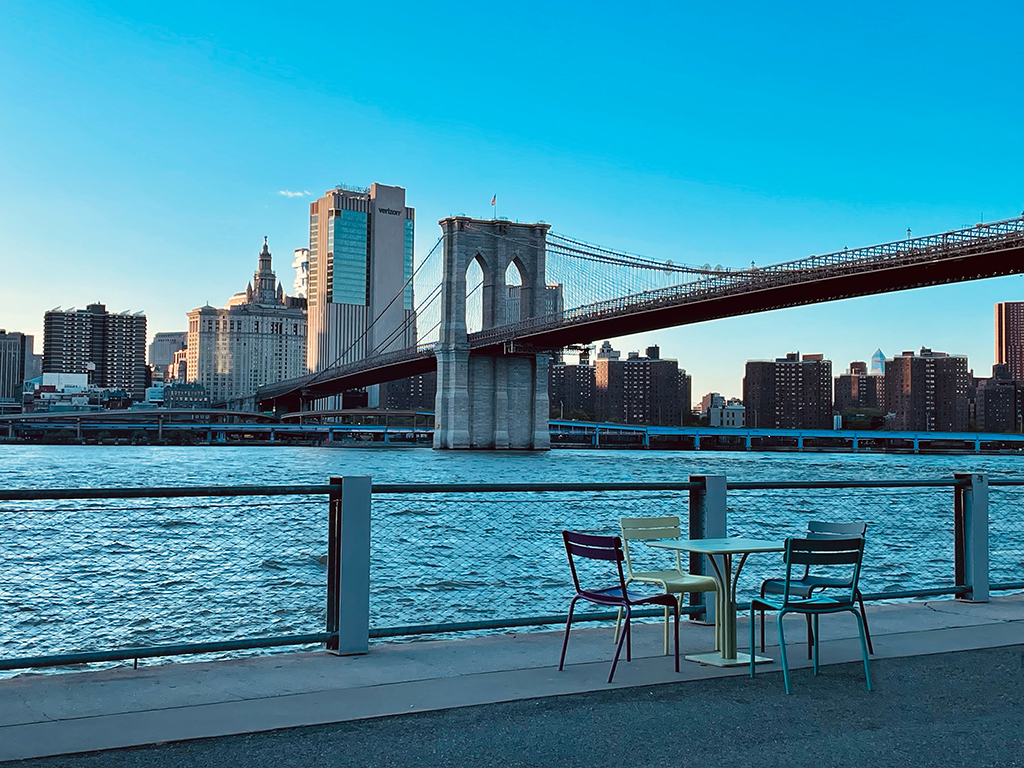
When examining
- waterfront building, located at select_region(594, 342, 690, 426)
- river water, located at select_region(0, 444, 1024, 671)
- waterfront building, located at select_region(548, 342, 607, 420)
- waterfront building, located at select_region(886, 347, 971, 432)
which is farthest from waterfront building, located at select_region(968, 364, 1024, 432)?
river water, located at select_region(0, 444, 1024, 671)

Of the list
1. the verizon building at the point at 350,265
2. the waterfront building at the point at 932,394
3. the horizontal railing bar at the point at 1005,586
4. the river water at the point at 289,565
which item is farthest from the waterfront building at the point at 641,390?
the horizontal railing bar at the point at 1005,586

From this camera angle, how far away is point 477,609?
11.4 m

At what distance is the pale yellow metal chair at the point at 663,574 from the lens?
5.66m

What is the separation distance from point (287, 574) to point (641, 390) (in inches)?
5356

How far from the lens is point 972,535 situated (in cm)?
764

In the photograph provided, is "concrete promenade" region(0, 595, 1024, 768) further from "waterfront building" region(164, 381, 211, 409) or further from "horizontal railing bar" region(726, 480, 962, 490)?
"waterfront building" region(164, 381, 211, 409)

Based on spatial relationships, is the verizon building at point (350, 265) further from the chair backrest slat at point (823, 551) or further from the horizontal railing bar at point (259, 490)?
the chair backrest slat at point (823, 551)

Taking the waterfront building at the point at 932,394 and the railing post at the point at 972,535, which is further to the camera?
the waterfront building at the point at 932,394

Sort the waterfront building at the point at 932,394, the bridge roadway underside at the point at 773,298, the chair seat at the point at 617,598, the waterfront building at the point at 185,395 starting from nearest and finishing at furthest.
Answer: the chair seat at the point at 617,598
the bridge roadway underside at the point at 773,298
the waterfront building at the point at 932,394
the waterfront building at the point at 185,395

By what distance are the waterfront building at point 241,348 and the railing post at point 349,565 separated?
176 metres

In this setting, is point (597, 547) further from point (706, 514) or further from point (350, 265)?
point (350, 265)

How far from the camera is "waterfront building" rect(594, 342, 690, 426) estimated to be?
146 meters

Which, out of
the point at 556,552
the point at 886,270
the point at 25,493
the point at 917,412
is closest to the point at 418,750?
the point at 25,493

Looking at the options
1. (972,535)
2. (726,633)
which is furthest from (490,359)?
(726,633)
